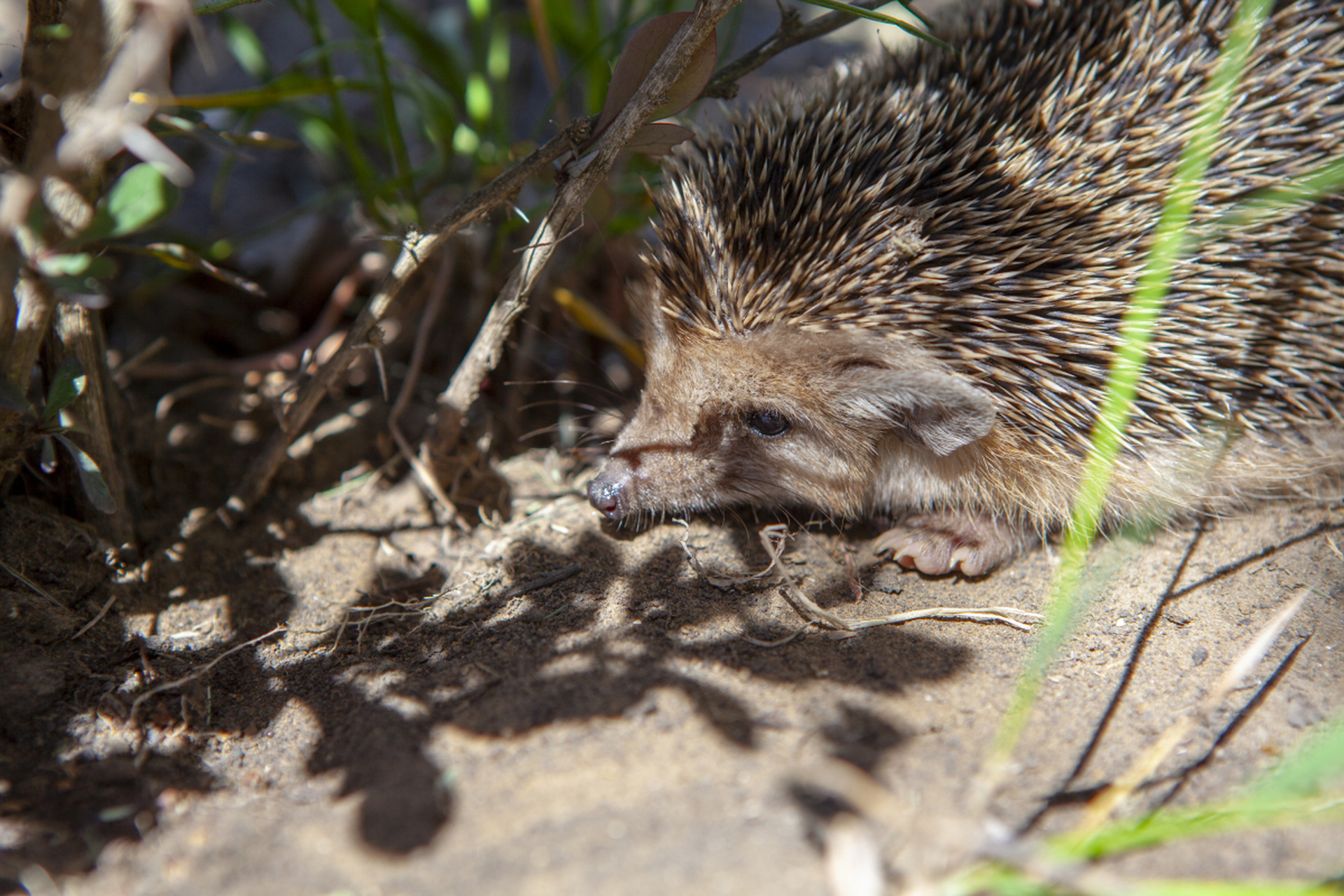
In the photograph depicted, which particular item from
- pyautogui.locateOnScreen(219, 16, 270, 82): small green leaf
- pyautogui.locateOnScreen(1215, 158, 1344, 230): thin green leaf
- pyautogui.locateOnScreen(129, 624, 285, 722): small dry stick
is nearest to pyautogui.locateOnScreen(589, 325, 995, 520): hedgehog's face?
pyautogui.locateOnScreen(1215, 158, 1344, 230): thin green leaf

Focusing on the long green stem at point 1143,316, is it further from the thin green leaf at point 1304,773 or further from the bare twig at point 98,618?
the bare twig at point 98,618

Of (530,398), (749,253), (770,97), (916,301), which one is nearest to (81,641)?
(530,398)

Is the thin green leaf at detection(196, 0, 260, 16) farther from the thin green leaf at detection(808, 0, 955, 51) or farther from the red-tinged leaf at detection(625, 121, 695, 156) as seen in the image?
the thin green leaf at detection(808, 0, 955, 51)

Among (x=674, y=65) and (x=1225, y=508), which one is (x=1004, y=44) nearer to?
(x=674, y=65)

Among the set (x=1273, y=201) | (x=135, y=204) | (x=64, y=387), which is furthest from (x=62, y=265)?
(x=1273, y=201)

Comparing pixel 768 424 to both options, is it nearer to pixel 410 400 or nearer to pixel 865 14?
pixel 865 14

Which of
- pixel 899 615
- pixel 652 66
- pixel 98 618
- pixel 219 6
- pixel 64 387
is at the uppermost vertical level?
pixel 219 6

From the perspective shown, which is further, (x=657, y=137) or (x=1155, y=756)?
(x=657, y=137)
